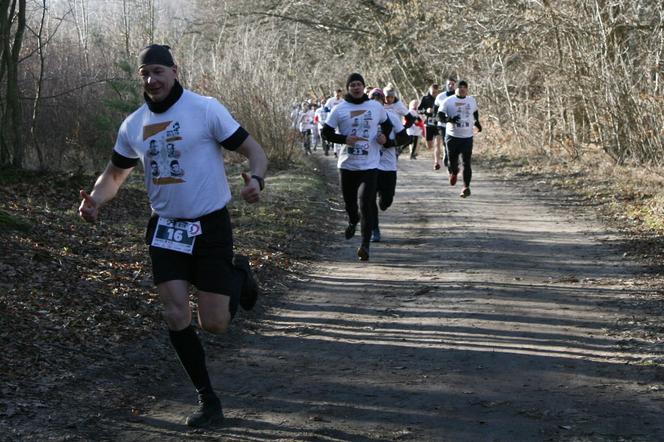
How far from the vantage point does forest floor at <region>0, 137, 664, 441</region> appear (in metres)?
5.30

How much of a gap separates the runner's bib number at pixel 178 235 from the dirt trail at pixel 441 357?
994 mm

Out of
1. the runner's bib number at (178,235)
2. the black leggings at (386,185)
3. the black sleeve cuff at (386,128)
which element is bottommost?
the black leggings at (386,185)

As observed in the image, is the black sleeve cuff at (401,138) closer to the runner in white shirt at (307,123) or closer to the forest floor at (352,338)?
the forest floor at (352,338)

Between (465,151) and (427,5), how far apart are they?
1349 cm

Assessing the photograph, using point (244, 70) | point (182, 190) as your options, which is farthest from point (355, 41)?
point (182, 190)

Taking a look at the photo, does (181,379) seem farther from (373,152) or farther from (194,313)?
(373,152)

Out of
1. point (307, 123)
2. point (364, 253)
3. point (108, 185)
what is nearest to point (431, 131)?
point (307, 123)

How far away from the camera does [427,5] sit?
28.9 m

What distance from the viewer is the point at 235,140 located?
5324mm

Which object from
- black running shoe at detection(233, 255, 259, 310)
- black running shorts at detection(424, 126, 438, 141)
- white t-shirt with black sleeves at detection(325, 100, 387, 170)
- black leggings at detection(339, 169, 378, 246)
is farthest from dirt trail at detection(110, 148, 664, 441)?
black running shorts at detection(424, 126, 438, 141)

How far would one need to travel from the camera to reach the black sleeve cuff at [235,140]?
531cm

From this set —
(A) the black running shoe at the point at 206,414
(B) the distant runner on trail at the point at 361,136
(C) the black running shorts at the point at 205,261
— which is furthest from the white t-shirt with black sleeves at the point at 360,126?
(A) the black running shoe at the point at 206,414

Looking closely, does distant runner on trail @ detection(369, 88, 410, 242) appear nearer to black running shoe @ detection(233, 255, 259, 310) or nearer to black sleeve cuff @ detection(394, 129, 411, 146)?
black sleeve cuff @ detection(394, 129, 411, 146)

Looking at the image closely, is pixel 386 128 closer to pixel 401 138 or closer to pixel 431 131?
pixel 401 138
